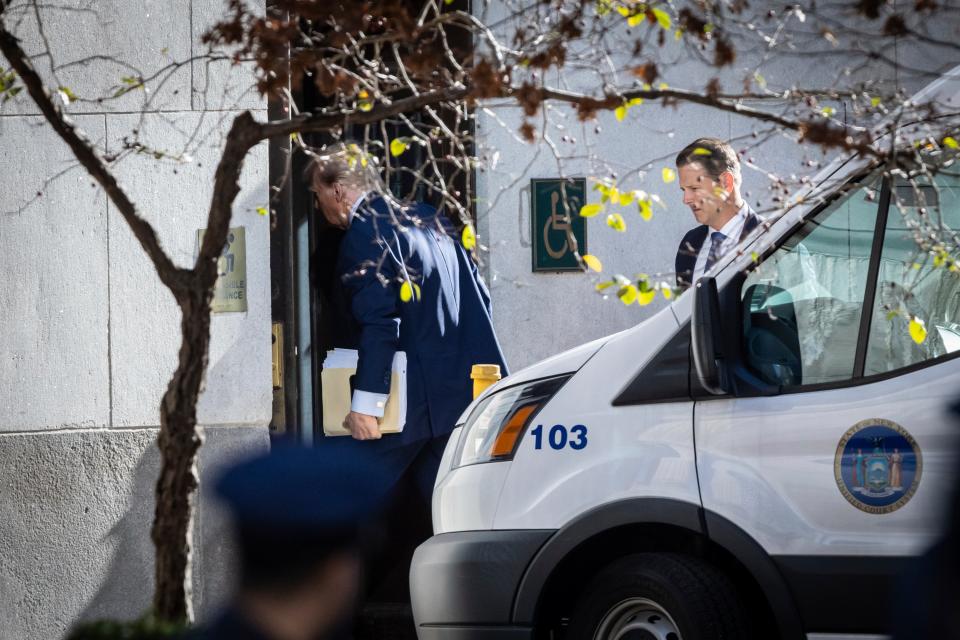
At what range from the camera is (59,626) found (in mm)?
7926

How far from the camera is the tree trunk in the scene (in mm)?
3510

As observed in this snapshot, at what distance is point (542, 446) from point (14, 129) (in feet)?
15.3

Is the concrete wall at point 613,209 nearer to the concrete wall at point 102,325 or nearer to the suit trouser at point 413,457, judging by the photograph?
the suit trouser at point 413,457

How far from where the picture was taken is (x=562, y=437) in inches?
187

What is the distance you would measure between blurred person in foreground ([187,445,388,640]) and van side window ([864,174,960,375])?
2.45 meters

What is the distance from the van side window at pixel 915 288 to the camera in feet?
13.9

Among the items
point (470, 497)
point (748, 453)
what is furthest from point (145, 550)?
point (748, 453)

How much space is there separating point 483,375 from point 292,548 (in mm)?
4837

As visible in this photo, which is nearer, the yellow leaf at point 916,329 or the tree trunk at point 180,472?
the tree trunk at point 180,472

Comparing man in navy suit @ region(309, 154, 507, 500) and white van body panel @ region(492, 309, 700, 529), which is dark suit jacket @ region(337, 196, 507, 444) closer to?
man in navy suit @ region(309, 154, 507, 500)

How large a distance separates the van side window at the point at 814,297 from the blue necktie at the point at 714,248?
249mm

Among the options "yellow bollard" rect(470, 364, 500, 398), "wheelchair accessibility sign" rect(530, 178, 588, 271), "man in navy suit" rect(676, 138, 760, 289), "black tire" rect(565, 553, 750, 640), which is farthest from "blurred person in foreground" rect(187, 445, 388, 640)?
"wheelchair accessibility sign" rect(530, 178, 588, 271)

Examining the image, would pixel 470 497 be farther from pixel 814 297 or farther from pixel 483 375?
pixel 483 375

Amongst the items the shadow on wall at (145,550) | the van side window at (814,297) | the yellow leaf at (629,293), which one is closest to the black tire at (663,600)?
the van side window at (814,297)
